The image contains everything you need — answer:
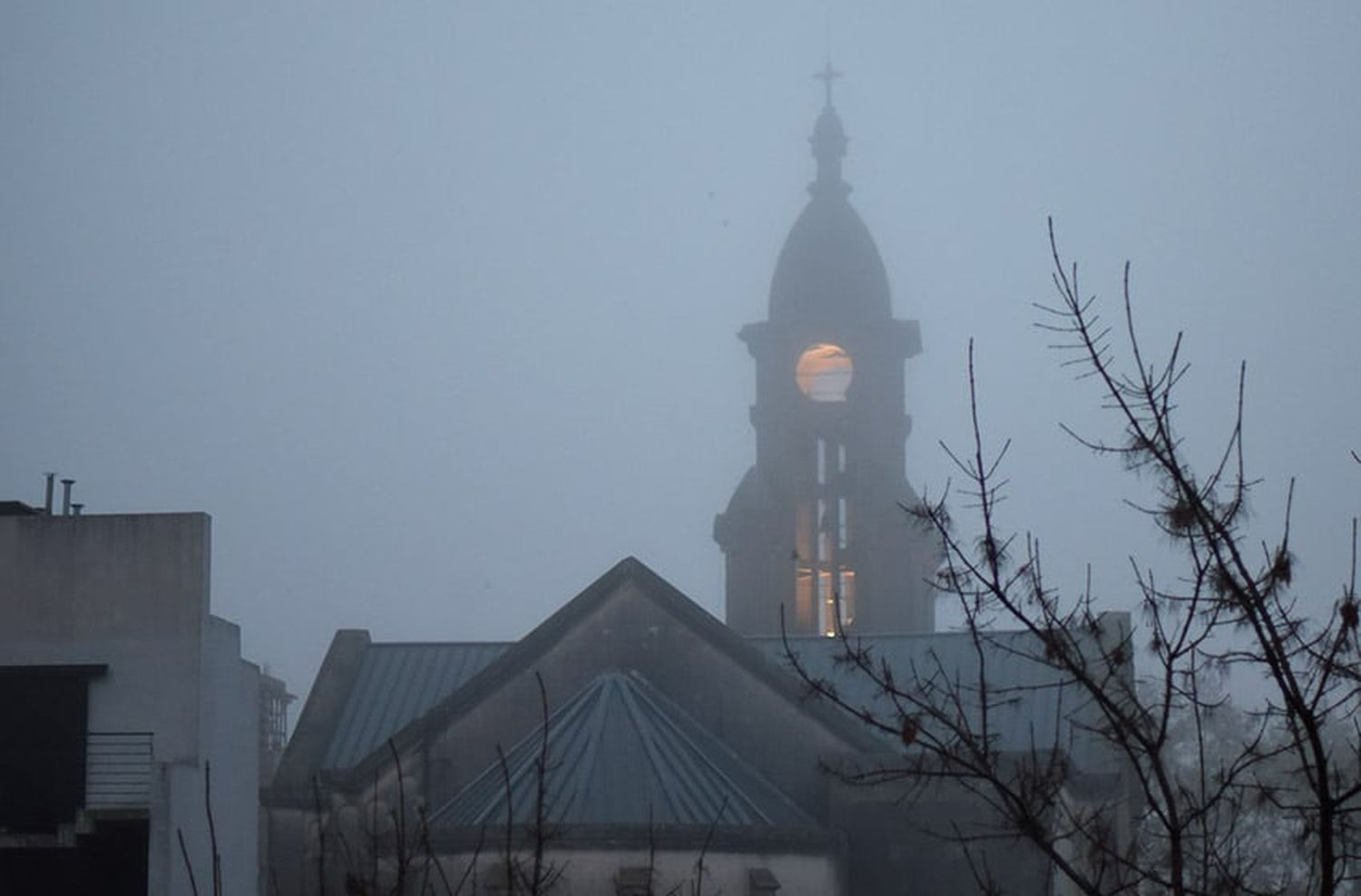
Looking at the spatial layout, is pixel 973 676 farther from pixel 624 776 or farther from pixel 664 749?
pixel 624 776

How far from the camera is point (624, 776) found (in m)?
34.5

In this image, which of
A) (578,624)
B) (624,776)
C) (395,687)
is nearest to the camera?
(624,776)

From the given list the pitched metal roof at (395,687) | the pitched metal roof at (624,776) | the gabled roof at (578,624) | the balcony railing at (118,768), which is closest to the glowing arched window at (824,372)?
the pitched metal roof at (395,687)

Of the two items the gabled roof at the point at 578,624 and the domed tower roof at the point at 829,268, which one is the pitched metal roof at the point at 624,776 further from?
the domed tower roof at the point at 829,268

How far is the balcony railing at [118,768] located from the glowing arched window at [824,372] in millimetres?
30069

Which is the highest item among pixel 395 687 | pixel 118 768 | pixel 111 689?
pixel 395 687

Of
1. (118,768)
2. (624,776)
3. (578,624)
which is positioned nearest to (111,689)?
(118,768)

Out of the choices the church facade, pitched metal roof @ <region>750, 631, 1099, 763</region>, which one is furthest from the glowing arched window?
pitched metal roof @ <region>750, 631, 1099, 763</region>

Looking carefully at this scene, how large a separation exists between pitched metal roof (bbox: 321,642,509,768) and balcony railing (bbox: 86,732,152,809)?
1377 cm

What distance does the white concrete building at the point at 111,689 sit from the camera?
2861 cm

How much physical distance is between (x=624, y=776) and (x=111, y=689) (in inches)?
327

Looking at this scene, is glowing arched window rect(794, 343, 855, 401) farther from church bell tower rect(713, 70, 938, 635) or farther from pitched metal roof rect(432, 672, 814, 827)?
pitched metal roof rect(432, 672, 814, 827)

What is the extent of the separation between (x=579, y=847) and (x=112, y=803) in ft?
22.6

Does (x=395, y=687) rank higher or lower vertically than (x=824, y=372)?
lower
